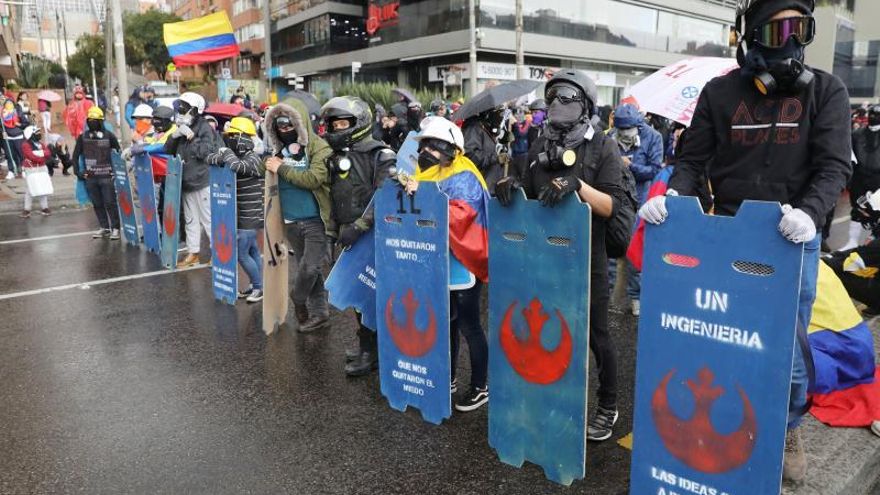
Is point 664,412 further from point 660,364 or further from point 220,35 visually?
point 220,35

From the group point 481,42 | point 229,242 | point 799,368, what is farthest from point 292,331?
point 481,42

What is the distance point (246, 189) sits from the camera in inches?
260

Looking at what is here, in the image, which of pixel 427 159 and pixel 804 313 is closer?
pixel 804 313

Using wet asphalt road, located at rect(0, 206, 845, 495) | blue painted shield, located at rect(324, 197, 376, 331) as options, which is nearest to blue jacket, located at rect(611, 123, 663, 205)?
wet asphalt road, located at rect(0, 206, 845, 495)

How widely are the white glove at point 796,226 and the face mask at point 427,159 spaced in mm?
2060

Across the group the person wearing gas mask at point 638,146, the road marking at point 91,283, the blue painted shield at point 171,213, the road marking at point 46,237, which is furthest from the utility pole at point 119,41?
the person wearing gas mask at point 638,146

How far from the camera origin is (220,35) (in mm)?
17906

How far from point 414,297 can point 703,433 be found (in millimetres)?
1810

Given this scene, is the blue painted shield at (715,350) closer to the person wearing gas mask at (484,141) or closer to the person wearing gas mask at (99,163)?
the person wearing gas mask at (484,141)

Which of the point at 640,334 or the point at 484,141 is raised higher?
the point at 484,141

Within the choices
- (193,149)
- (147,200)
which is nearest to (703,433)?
(193,149)

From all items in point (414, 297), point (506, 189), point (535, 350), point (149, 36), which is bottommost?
point (535, 350)

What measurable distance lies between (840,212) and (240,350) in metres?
11.5

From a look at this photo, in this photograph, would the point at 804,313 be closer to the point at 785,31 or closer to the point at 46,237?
the point at 785,31
